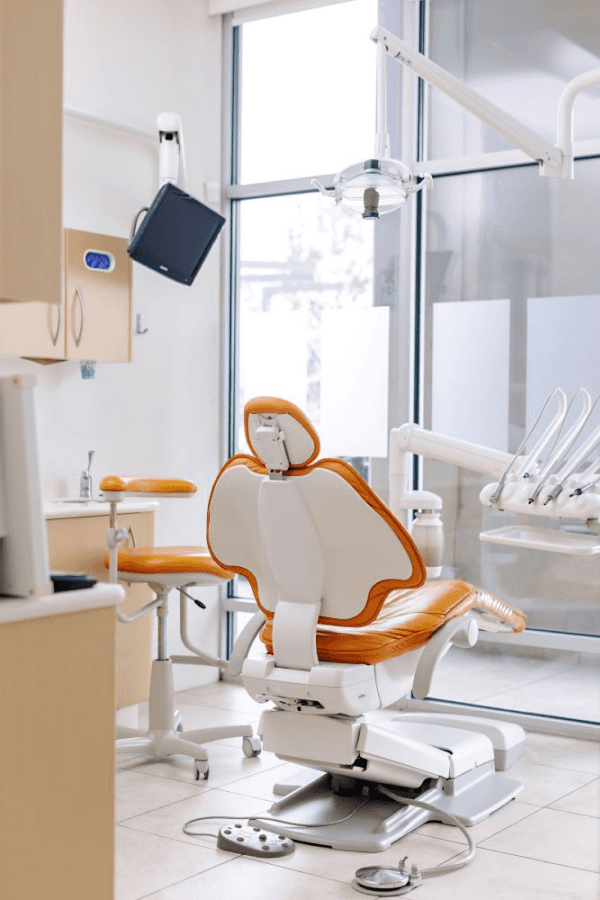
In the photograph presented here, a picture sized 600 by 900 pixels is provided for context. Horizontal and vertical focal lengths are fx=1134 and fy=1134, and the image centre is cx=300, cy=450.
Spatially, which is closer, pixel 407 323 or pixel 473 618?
pixel 473 618

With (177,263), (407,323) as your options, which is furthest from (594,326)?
(177,263)

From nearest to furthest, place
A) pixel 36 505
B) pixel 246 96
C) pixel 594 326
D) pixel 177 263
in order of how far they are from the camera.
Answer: pixel 36 505 → pixel 594 326 → pixel 177 263 → pixel 246 96

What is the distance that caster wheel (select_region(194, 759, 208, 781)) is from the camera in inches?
150

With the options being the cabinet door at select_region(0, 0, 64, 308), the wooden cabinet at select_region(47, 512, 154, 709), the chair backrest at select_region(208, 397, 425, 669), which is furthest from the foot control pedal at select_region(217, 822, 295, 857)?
the cabinet door at select_region(0, 0, 64, 308)

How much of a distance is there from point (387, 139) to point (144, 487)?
1.29 m

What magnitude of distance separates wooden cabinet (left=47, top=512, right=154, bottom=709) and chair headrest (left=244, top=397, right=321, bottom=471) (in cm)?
146

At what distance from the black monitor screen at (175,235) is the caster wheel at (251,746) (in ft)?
6.29

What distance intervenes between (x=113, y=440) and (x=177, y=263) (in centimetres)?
81

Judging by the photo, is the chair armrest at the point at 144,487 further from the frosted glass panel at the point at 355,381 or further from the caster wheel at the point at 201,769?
the frosted glass panel at the point at 355,381

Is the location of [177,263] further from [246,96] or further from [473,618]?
[473,618]

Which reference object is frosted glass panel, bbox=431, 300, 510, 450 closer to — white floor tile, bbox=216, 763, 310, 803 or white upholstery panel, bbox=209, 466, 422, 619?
white floor tile, bbox=216, 763, 310, 803

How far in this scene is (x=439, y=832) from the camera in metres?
3.33

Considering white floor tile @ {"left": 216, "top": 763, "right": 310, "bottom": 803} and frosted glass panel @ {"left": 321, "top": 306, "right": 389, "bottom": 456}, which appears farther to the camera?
frosted glass panel @ {"left": 321, "top": 306, "right": 389, "bottom": 456}

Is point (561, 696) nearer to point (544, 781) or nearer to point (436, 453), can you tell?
point (544, 781)
